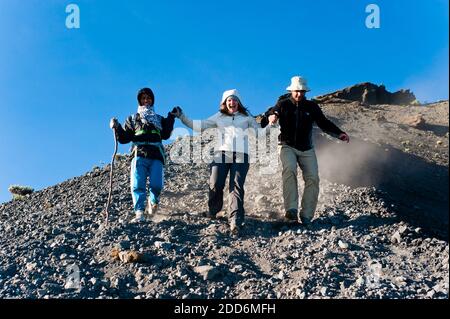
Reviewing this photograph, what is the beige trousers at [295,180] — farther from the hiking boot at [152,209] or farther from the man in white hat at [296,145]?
the hiking boot at [152,209]

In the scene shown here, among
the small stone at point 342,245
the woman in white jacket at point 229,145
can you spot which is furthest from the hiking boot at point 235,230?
the small stone at point 342,245

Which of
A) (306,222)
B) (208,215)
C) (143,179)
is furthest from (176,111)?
(306,222)

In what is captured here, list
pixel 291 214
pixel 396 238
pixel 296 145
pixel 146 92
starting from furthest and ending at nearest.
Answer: pixel 146 92 < pixel 296 145 < pixel 291 214 < pixel 396 238

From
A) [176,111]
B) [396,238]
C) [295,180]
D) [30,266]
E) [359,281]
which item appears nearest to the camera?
[359,281]

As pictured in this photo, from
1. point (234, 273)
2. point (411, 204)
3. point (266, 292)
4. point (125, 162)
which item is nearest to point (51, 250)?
point (234, 273)

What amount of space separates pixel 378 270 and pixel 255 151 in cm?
828

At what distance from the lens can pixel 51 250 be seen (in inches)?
348

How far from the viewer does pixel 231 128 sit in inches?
393

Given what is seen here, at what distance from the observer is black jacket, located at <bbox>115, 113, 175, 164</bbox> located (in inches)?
399

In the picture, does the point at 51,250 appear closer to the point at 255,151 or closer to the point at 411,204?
the point at 255,151

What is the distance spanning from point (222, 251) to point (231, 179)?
5.76 ft

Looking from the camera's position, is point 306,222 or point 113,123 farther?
point 113,123

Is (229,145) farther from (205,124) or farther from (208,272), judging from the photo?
(208,272)

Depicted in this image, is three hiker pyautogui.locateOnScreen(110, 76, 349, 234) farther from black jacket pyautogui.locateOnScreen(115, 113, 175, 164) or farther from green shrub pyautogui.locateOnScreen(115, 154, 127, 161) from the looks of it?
green shrub pyautogui.locateOnScreen(115, 154, 127, 161)
